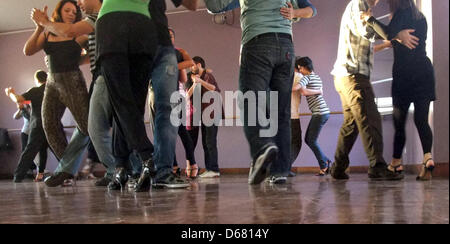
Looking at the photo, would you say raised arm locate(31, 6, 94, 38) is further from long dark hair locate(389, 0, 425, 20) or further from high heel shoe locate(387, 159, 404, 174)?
A: high heel shoe locate(387, 159, 404, 174)

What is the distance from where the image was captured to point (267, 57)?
171cm

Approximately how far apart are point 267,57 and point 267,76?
71 millimetres

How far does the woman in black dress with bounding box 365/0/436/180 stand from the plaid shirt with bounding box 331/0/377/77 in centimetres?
15

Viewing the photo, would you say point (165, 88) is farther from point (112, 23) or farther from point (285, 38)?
point (285, 38)

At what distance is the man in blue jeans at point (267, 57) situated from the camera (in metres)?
1.68

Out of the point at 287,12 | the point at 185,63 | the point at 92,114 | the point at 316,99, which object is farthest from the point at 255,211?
the point at 316,99

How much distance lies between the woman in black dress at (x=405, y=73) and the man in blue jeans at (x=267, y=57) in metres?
0.34

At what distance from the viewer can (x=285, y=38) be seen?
1.78m

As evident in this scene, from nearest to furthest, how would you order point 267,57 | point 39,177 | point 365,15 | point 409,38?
point 409,38 < point 267,57 < point 365,15 < point 39,177

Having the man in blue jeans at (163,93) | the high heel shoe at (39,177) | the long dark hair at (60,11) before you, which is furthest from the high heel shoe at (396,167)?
the high heel shoe at (39,177)

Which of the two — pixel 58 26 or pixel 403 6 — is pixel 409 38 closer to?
pixel 403 6

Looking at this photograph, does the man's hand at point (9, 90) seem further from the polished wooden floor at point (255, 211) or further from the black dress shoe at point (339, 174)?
the black dress shoe at point (339, 174)

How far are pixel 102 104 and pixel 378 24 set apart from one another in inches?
47.3
